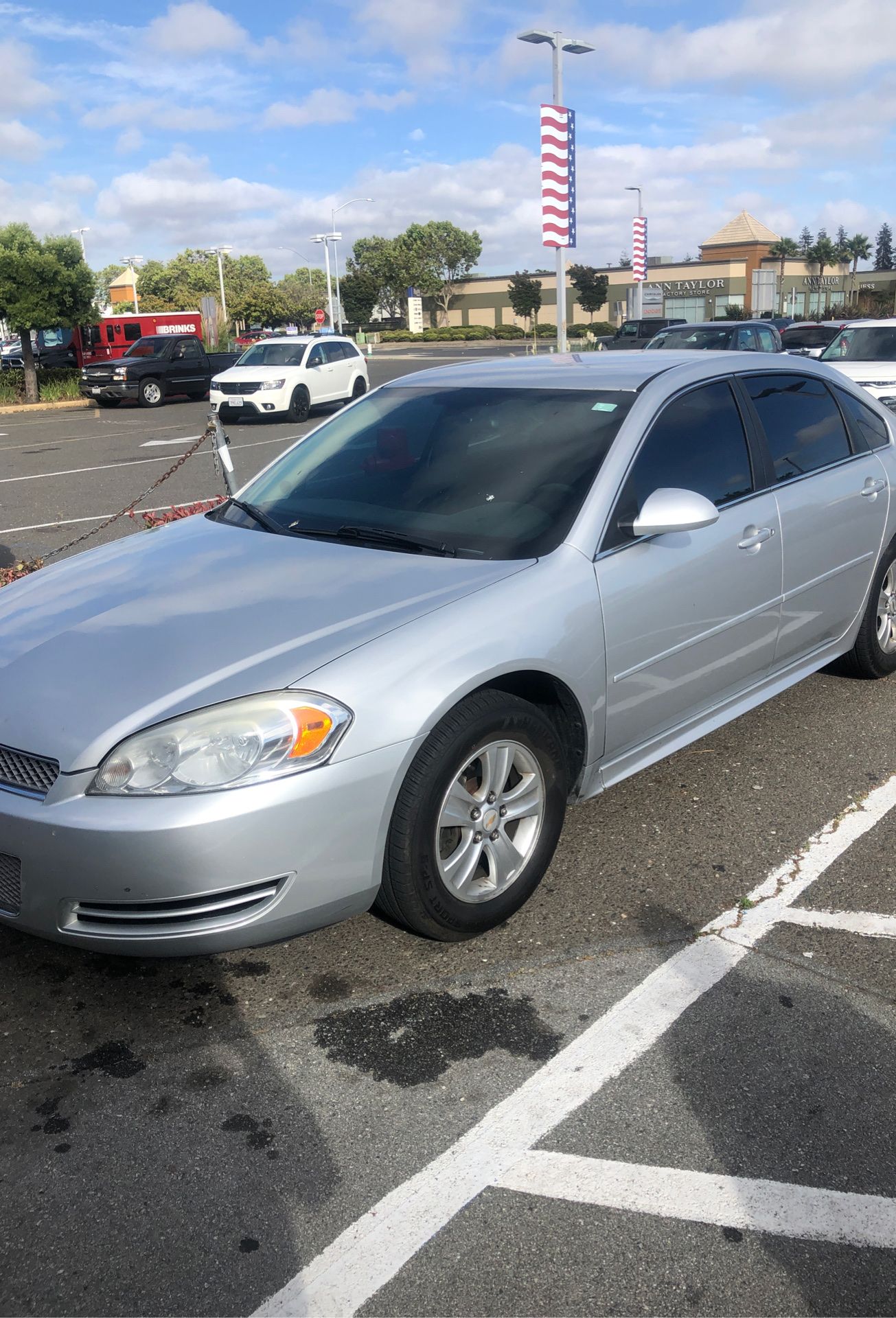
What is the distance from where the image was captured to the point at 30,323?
2716 cm

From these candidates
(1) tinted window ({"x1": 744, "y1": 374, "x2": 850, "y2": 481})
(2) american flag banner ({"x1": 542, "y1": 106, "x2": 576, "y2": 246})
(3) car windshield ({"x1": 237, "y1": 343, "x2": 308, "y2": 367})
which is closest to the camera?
(1) tinted window ({"x1": 744, "y1": 374, "x2": 850, "y2": 481})

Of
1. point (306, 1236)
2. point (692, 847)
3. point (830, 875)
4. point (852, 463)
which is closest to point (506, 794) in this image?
point (692, 847)

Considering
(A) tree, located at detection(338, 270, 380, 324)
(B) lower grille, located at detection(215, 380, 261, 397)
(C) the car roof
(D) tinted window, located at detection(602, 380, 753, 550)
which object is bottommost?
(D) tinted window, located at detection(602, 380, 753, 550)

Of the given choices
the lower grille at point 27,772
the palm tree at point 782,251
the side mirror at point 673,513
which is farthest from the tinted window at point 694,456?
the palm tree at point 782,251

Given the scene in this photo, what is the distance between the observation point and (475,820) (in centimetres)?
328

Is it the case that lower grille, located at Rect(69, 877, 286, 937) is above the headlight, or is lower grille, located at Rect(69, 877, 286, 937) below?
below

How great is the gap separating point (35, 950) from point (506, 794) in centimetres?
150

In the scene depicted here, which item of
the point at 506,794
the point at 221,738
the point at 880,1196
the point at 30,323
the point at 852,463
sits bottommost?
the point at 880,1196

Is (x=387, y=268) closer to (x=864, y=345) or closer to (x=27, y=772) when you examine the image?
(x=864, y=345)

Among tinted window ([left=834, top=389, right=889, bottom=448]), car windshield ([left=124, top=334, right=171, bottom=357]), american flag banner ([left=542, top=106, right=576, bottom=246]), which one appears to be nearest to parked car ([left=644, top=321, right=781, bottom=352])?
american flag banner ([left=542, top=106, right=576, bottom=246])

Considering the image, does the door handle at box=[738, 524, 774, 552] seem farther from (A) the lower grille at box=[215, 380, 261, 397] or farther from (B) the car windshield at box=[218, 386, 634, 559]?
(A) the lower grille at box=[215, 380, 261, 397]

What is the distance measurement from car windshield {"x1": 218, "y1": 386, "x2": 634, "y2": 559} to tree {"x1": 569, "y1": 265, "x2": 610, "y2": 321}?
91710mm

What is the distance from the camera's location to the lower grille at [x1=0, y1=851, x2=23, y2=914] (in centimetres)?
287

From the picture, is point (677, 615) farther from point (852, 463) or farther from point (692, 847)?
point (852, 463)
